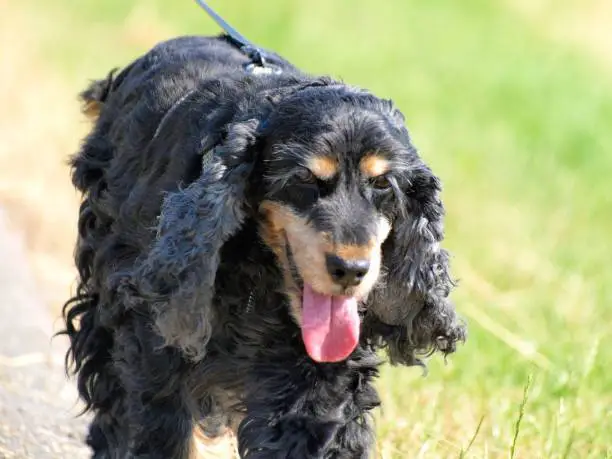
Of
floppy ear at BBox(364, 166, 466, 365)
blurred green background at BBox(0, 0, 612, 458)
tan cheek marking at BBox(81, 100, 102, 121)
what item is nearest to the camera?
floppy ear at BBox(364, 166, 466, 365)

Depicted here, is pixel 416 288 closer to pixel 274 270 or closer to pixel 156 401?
pixel 274 270

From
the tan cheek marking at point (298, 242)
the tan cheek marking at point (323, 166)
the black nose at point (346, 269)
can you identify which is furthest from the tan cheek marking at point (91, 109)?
the black nose at point (346, 269)

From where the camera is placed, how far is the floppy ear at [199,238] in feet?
12.0

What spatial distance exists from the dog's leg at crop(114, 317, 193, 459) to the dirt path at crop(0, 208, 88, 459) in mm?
790

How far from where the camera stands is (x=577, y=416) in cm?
492

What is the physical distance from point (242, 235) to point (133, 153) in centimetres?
84

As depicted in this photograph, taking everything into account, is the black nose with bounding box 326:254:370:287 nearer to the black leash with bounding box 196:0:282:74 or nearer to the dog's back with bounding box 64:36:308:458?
the dog's back with bounding box 64:36:308:458

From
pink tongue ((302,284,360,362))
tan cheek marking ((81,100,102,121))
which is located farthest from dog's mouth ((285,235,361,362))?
tan cheek marking ((81,100,102,121))

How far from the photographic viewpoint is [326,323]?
11.9ft

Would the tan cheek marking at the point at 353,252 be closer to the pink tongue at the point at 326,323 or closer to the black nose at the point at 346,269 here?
the black nose at the point at 346,269

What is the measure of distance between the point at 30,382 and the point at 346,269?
2510 millimetres

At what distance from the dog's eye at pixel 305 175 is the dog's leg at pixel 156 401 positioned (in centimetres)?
72

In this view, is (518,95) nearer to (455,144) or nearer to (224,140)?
(455,144)

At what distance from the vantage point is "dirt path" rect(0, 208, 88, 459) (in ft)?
15.9
